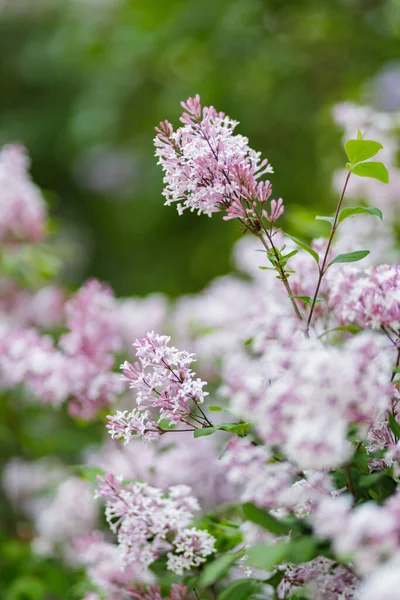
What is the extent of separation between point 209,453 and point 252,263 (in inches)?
18.0

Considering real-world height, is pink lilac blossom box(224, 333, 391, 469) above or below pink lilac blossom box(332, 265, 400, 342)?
below

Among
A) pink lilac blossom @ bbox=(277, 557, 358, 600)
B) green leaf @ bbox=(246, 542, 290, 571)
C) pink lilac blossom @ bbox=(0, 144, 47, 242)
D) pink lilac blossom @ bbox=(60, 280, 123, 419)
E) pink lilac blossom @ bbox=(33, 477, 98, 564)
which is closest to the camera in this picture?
green leaf @ bbox=(246, 542, 290, 571)

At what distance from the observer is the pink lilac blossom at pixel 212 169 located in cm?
68

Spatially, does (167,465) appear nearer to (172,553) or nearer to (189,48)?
(172,553)

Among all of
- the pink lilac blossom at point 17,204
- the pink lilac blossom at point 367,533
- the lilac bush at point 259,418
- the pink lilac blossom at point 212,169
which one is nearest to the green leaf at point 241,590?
the lilac bush at point 259,418

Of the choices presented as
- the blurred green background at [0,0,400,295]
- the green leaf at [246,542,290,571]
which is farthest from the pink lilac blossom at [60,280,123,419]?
the green leaf at [246,542,290,571]

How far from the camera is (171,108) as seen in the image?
2438 millimetres

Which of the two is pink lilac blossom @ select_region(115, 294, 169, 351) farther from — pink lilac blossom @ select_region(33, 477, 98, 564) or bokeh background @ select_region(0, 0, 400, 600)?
pink lilac blossom @ select_region(33, 477, 98, 564)

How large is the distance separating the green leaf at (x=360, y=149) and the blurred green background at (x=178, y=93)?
2.19 ft

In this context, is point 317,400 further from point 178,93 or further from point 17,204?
point 178,93

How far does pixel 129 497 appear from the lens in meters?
0.72

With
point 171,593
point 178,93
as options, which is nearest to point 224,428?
point 171,593

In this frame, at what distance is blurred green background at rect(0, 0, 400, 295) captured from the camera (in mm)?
2287

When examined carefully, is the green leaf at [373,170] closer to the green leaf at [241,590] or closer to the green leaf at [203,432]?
the green leaf at [203,432]
